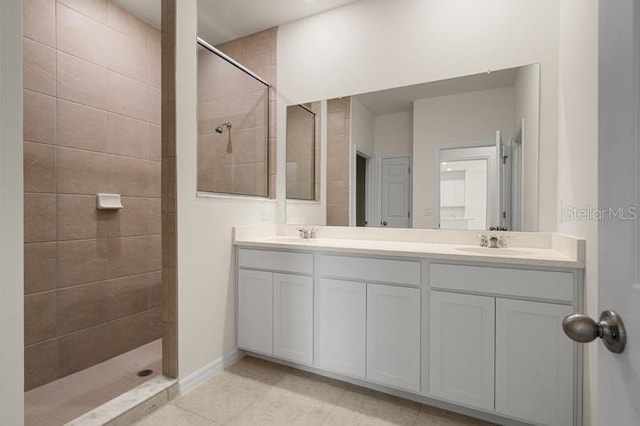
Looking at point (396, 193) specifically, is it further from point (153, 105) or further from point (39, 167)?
point (39, 167)

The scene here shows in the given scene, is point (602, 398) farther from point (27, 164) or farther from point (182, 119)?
point (27, 164)

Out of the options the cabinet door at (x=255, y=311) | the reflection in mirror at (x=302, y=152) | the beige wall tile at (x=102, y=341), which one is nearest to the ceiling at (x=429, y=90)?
the reflection in mirror at (x=302, y=152)

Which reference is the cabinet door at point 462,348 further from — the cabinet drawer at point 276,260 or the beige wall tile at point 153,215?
the beige wall tile at point 153,215

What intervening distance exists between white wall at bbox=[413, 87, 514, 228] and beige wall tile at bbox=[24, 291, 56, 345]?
7.89 ft

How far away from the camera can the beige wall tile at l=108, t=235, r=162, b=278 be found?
7.54 ft

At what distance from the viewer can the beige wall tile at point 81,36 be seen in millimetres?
1997

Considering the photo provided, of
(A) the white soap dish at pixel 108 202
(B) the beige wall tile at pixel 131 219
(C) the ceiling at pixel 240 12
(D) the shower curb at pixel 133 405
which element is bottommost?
(D) the shower curb at pixel 133 405

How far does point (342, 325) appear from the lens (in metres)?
1.85

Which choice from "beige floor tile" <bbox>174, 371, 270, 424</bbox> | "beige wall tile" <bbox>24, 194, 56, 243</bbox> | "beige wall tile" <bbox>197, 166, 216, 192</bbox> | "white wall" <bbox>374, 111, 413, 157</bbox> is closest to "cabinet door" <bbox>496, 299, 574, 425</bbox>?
"white wall" <bbox>374, 111, 413, 157</bbox>

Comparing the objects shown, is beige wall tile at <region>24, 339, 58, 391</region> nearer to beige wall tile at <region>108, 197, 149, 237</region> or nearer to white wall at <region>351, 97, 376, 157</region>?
beige wall tile at <region>108, 197, 149, 237</region>

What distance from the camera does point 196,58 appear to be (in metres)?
1.93

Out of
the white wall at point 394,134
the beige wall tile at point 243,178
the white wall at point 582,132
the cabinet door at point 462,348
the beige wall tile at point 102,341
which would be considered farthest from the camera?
the beige wall tile at point 243,178

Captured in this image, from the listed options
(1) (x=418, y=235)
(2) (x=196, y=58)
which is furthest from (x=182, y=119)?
(1) (x=418, y=235)

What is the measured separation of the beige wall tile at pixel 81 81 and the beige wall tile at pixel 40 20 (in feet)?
0.35
